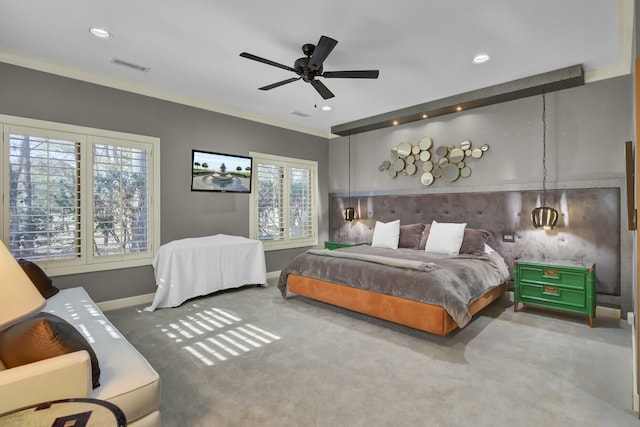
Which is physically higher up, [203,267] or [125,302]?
[203,267]

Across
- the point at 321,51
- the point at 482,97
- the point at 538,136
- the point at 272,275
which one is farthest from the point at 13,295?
the point at 538,136

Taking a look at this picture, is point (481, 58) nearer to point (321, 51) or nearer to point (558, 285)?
point (321, 51)

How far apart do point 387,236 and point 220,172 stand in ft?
9.12

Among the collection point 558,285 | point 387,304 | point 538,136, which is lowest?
point 387,304

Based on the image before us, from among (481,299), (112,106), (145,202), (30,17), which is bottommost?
(481,299)

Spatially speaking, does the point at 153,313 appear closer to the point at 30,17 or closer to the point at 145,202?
the point at 145,202

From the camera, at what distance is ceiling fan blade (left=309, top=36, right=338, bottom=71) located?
8.23ft

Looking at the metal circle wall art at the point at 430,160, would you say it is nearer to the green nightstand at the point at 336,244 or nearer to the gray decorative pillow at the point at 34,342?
the green nightstand at the point at 336,244

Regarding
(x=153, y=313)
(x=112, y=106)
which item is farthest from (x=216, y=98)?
(x=153, y=313)

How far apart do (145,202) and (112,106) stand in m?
1.23

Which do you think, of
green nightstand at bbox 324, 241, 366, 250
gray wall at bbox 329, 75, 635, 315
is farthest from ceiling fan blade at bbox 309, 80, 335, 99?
green nightstand at bbox 324, 241, 366, 250

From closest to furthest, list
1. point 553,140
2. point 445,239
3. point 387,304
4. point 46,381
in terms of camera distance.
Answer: point 46,381 → point 387,304 → point 553,140 → point 445,239

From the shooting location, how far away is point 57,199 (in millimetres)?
3496

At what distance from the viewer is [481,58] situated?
3391mm
